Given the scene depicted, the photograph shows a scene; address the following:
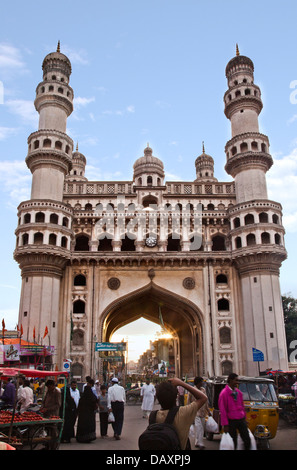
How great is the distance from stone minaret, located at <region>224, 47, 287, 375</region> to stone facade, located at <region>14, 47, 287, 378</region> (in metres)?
0.08

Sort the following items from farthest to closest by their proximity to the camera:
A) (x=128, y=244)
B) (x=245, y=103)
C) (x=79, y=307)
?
1. (x=128, y=244)
2. (x=245, y=103)
3. (x=79, y=307)

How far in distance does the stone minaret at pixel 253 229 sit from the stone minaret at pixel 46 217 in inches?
512

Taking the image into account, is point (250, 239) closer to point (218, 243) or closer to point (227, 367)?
point (218, 243)

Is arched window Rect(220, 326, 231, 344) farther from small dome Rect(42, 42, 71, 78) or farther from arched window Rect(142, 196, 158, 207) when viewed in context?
small dome Rect(42, 42, 71, 78)

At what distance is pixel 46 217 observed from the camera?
97.5 ft

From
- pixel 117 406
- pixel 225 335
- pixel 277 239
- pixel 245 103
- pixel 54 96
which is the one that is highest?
pixel 54 96

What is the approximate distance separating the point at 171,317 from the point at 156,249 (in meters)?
8.32

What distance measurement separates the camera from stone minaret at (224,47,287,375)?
28125mm

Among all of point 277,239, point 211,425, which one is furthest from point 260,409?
point 277,239

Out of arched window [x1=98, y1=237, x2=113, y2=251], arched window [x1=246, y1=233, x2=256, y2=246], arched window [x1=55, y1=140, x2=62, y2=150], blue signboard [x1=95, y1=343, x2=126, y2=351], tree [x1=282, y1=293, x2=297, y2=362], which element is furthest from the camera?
tree [x1=282, y1=293, x2=297, y2=362]

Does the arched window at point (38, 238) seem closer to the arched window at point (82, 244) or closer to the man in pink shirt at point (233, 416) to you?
the arched window at point (82, 244)

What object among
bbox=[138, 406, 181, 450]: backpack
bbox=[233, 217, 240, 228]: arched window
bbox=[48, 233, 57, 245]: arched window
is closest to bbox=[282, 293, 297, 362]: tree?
bbox=[233, 217, 240, 228]: arched window

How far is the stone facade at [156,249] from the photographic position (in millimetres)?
28703
